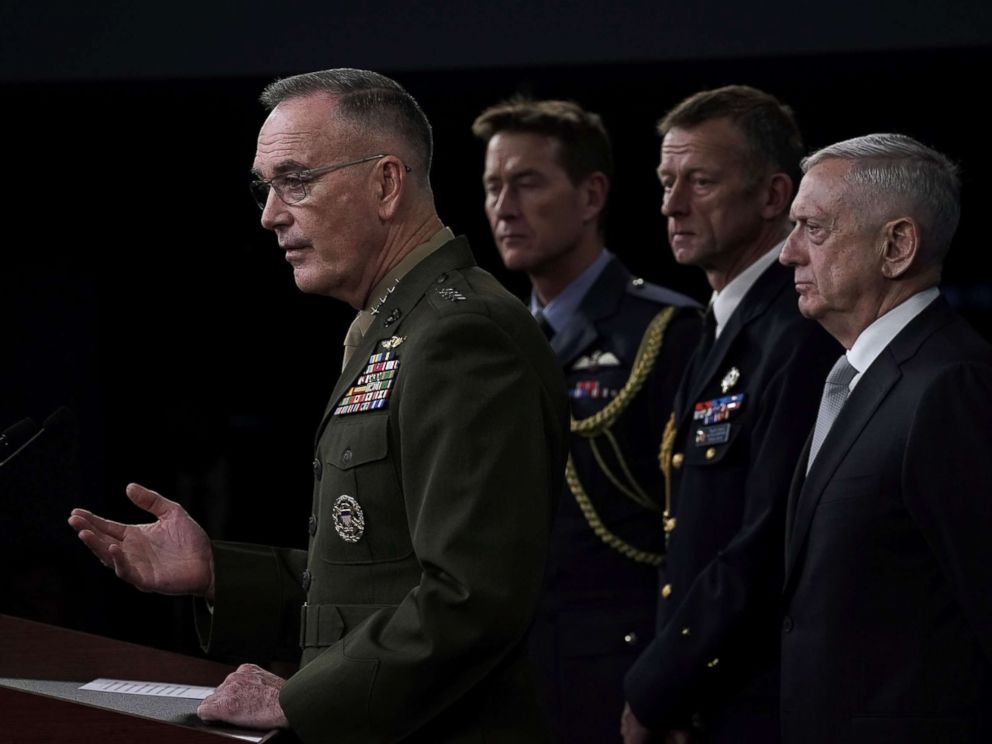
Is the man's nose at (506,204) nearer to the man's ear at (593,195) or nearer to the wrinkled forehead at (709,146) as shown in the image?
the man's ear at (593,195)

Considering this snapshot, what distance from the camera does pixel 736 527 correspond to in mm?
2699

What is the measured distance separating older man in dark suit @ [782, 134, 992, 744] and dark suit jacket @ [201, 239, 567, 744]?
0.52 m

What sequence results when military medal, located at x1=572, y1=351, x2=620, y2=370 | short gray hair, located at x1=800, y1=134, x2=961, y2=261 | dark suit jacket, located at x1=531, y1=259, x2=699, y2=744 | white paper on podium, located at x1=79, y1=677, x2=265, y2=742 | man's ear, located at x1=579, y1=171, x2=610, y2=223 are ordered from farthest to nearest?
man's ear, located at x1=579, y1=171, x2=610, y2=223, military medal, located at x1=572, y1=351, x2=620, y2=370, dark suit jacket, located at x1=531, y1=259, x2=699, y2=744, short gray hair, located at x1=800, y1=134, x2=961, y2=261, white paper on podium, located at x1=79, y1=677, x2=265, y2=742

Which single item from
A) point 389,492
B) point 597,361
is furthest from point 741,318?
point 389,492

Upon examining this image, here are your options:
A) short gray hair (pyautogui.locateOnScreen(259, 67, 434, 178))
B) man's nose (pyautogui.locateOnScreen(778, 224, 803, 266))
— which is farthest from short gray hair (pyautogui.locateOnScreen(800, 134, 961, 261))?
short gray hair (pyautogui.locateOnScreen(259, 67, 434, 178))

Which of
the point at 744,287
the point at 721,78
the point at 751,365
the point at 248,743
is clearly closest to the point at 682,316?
the point at 744,287

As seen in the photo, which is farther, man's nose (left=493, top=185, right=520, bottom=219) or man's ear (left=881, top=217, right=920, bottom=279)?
man's nose (left=493, top=185, right=520, bottom=219)

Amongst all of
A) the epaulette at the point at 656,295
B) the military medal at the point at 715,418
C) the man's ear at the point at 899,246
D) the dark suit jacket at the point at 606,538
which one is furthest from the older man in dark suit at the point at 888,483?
the epaulette at the point at 656,295

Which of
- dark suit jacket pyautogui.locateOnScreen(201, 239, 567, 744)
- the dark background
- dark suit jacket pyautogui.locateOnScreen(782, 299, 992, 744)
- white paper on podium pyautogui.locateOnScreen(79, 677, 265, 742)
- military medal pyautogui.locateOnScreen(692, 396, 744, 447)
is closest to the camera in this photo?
dark suit jacket pyautogui.locateOnScreen(201, 239, 567, 744)

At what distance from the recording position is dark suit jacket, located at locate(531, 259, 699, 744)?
3.11m

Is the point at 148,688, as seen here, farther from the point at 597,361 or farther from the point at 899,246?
the point at 597,361

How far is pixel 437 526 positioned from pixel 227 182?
14.1 ft

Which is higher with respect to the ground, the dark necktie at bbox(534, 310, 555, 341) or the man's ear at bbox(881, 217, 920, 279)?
the man's ear at bbox(881, 217, 920, 279)

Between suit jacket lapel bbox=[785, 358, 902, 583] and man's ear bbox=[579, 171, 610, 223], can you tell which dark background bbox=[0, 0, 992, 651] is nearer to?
man's ear bbox=[579, 171, 610, 223]
